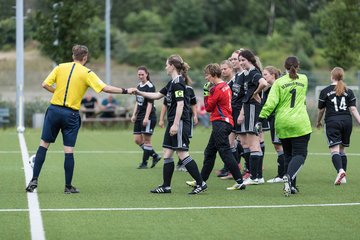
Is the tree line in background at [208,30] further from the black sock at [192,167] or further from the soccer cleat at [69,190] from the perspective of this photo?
the black sock at [192,167]

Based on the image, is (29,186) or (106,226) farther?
(29,186)

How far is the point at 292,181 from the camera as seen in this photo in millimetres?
12320

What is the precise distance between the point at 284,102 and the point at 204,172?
1.78m

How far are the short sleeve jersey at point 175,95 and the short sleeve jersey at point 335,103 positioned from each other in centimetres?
266

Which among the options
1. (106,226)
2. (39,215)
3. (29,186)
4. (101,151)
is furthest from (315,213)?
(101,151)

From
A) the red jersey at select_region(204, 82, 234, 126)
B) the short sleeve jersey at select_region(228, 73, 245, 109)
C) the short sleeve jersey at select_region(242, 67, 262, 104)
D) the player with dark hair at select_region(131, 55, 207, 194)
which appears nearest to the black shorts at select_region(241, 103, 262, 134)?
the short sleeve jersey at select_region(242, 67, 262, 104)

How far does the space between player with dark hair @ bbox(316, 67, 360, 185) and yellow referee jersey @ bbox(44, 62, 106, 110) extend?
381cm

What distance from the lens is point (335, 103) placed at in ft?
45.3

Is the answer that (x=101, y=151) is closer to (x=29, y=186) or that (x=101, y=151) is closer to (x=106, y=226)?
(x=29, y=186)

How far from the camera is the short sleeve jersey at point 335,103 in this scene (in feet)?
45.2

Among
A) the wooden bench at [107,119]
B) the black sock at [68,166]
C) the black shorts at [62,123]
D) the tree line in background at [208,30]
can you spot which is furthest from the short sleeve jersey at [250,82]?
the tree line in background at [208,30]

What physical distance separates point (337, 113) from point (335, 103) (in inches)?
6.7

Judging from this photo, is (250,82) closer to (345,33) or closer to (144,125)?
(144,125)

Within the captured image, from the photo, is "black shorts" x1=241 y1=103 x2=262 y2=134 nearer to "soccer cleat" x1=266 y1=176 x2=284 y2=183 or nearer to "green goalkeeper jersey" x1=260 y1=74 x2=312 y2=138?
"soccer cleat" x1=266 y1=176 x2=284 y2=183
